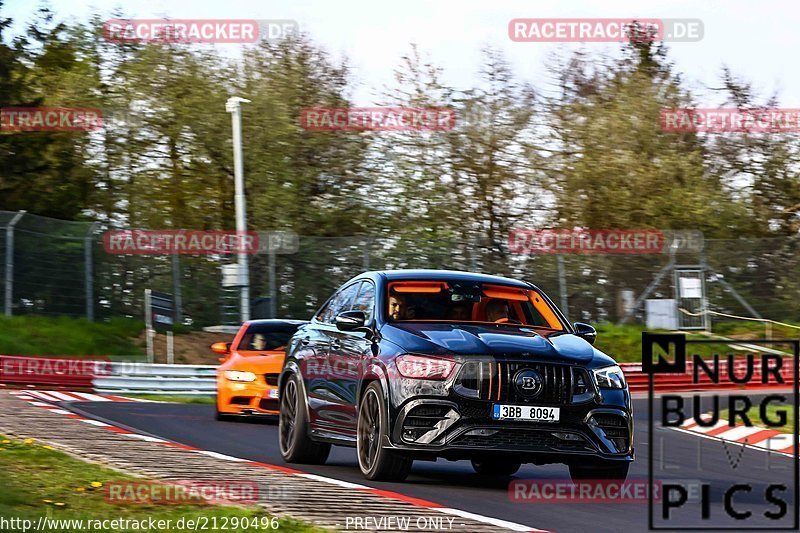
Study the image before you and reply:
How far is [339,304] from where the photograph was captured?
12.9 meters

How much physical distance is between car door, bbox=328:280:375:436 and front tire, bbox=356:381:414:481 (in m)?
0.22

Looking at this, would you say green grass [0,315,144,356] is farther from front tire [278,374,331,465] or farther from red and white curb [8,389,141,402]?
front tire [278,374,331,465]

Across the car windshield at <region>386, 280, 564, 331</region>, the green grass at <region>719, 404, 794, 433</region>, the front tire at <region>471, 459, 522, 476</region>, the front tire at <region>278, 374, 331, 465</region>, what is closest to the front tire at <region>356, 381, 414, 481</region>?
the car windshield at <region>386, 280, 564, 331</region>

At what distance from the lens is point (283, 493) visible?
9633 millimetres

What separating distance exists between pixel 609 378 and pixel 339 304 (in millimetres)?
3025

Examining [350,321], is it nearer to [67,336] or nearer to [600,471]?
[600,471]

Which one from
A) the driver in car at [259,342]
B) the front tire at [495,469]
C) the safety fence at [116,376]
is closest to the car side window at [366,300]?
the front tire at [495,469]

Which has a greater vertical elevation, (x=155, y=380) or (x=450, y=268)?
(x=450, y=268)

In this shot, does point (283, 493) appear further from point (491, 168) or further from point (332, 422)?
point (491, 168)

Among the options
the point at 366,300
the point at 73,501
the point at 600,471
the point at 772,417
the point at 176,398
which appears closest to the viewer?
the point at 73,501

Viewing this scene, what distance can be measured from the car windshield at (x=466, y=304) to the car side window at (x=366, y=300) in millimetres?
Answer: 180

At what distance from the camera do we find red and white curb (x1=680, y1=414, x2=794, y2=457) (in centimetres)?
1709

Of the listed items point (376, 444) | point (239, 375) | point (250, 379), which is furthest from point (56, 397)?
point (376, 444)

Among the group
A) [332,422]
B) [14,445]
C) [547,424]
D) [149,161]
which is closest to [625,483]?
[547,424]
